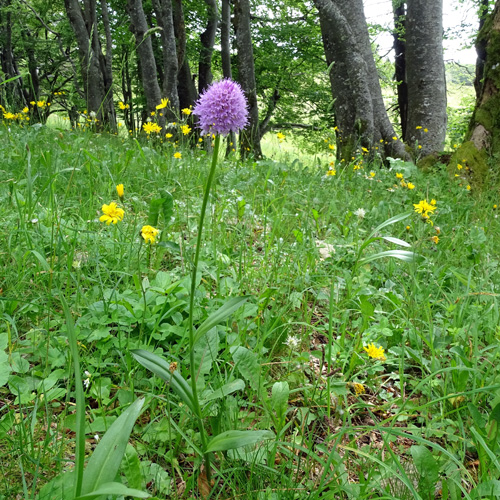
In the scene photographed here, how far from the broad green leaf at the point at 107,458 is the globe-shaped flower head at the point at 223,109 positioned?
832mm

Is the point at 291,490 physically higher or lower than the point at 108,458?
lower

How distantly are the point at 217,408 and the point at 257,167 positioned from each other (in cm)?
303

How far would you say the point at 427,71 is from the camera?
20.7 feet

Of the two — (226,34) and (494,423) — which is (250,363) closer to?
(494,423)

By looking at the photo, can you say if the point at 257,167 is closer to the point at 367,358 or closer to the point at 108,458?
the point at 367,358

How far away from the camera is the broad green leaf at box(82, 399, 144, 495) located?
58 centimetres

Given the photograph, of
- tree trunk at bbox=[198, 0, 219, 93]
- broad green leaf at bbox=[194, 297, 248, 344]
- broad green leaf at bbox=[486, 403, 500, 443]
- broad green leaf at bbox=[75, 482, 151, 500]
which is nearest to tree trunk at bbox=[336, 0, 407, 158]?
broad green leaf at bbox=[486, 403, 500, 443]

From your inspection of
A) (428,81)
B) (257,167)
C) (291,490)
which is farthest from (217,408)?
(428,81)

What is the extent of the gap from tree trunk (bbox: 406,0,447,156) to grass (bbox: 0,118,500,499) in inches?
191

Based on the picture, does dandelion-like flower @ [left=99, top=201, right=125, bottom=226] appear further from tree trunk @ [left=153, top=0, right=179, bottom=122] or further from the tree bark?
tree trunk @ [left=153, top=0, right=179, bottom=122]

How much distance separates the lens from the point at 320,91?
14203 millimetres

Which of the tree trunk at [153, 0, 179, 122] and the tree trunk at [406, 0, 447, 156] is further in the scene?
the tree trunk at [153, 0, 179, 122]

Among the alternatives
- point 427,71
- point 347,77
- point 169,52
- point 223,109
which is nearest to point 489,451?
point 223,109

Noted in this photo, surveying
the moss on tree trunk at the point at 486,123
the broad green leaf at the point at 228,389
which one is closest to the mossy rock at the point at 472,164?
the moss on tree trunk at the point at 486,123
